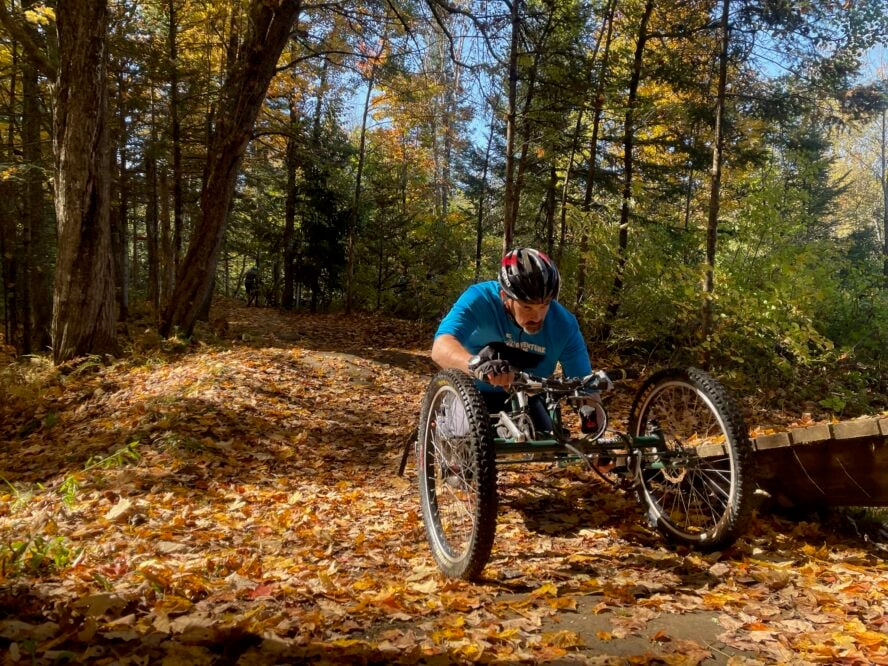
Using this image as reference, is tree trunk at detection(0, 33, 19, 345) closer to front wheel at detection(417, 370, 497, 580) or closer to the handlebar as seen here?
front wheel at detection(417, 370, 497, 580)

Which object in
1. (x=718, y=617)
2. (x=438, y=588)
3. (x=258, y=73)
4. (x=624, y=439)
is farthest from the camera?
(x=258, y=73)

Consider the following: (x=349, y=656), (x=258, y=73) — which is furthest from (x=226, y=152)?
(x=349, y=656)

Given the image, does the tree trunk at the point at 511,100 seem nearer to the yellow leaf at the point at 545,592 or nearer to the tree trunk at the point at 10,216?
the yellow leaf at the point at 545,592

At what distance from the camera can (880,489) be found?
329 centimetres

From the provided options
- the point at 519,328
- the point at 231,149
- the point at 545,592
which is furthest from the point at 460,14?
the point at 545,592

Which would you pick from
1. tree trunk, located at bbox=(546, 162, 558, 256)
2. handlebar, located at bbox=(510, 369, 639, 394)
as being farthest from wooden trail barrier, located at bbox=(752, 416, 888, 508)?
tree trunk, located at bbox=(546, 162, 558, 256)

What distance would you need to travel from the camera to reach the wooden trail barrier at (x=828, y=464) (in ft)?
10.7

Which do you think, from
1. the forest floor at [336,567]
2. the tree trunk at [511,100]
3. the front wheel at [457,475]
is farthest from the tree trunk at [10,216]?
the front wheel at [457,475]

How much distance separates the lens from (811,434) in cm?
340

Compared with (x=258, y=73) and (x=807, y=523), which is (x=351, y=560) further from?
(x=258, y=73)

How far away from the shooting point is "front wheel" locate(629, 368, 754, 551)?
9.19 ft

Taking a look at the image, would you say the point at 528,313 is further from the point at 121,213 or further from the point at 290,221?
the point at 290,221

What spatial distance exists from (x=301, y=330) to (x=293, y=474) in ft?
36.3

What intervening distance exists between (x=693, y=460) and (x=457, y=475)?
4.42 feet
